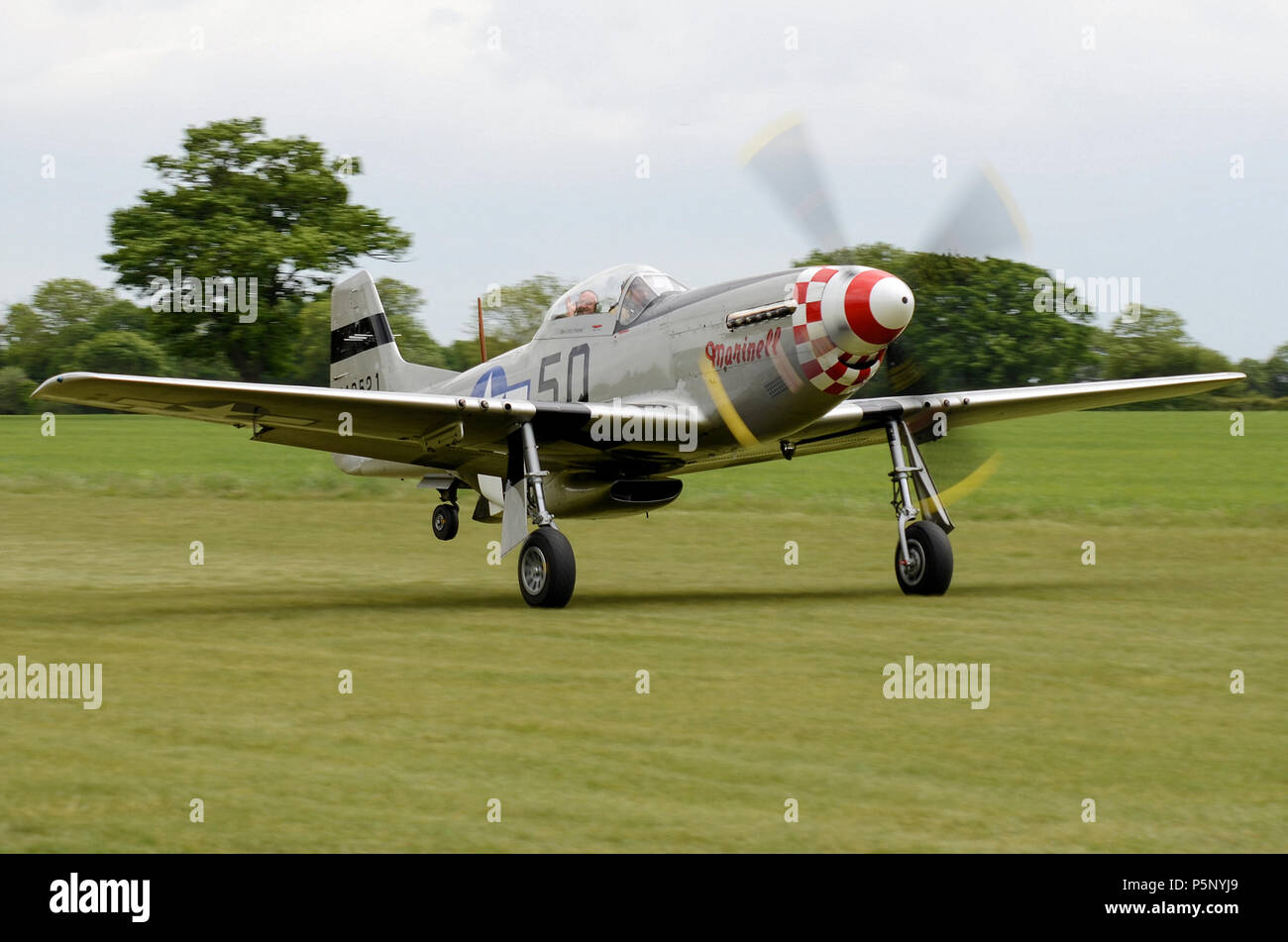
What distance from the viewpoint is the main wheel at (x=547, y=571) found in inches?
508

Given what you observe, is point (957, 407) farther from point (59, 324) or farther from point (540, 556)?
point (59, 324)

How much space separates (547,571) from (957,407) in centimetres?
487

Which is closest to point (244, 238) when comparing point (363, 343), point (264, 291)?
point (264, 291)

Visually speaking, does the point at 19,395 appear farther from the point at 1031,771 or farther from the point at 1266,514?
the point at 1031,771

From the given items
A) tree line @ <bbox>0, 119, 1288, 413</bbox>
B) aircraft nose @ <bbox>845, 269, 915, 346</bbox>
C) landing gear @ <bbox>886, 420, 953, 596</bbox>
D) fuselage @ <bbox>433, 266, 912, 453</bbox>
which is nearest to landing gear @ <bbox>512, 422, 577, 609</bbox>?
fuselage @ <bbox>433, 266, 912, 453</bbox>

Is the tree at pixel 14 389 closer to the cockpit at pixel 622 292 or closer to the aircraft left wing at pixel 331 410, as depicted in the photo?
the aircraft left wing at pixel 331 410

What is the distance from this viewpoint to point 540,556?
13.1 m

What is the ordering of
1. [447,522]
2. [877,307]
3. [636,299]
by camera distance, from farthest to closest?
1. [447,522]
2. [636,299]
3. [877,307]

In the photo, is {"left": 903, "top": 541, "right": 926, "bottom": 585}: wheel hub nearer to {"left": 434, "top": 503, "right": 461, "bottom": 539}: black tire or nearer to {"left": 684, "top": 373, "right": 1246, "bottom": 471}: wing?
{"left": 684, "top": 373, "right": 1246, "bottom": 471}: wing

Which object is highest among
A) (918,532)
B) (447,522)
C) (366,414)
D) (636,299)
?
(636,299)

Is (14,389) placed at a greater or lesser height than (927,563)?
greater

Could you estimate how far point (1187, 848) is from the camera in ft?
17.2

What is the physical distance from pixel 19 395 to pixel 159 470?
141 feet

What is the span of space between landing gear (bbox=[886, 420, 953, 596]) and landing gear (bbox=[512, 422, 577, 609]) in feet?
10.5
